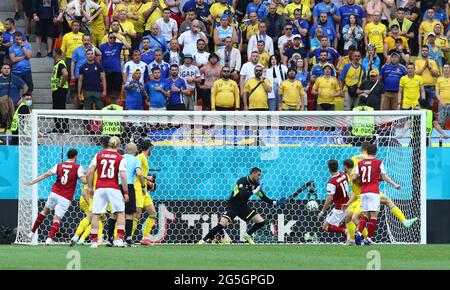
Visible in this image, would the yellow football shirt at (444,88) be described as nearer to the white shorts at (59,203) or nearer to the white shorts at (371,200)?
the white shorts at (371,200)

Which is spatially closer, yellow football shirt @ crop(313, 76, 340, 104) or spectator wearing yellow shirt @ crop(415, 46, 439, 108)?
yellow football shirt @ crop(313, 76, 340, 104)

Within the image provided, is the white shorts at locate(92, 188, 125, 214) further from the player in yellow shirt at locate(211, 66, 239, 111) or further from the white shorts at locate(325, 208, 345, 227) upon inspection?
the player in yellow shirt at locate(211, 66, 239, 111)

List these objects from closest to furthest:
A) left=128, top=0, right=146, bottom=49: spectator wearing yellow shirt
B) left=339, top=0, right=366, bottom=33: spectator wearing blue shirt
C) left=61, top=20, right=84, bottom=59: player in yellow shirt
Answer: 1. left=61, top=20, right=84, bottom=59: player in yellow shirt
2. left=128, top=0, right=146, bottom=49: spectator wearing yellow shirt
3. left=339, top=0, right=366, bottom=33: spectator wearing blue shirt

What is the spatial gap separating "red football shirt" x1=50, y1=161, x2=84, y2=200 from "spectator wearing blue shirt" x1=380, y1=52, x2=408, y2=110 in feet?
28.4

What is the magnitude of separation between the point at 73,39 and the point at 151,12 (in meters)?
2.05

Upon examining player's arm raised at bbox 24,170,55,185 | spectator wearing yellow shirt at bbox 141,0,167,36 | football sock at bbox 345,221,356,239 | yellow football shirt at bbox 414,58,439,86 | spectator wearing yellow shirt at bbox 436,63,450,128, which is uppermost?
spectator wearing yellow shirt at bbox 141,0,167,36

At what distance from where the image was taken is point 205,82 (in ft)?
93.0

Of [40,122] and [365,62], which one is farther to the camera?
[365,62]

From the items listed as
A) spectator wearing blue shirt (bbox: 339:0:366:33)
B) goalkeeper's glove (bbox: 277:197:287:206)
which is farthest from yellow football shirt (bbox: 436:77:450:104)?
goalkeeper's glove (bbox: 277:197:287:206)

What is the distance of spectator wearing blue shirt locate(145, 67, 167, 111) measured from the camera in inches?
1083
